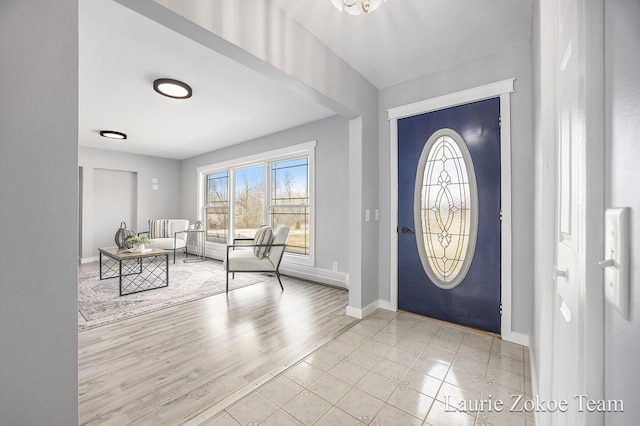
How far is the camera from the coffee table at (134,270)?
3.66m

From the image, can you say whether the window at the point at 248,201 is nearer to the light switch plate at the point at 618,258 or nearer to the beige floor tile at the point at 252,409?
the beige floor tile at the point at 252,409

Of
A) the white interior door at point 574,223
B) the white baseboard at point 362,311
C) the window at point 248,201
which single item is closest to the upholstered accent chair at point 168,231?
the window at point 248,201

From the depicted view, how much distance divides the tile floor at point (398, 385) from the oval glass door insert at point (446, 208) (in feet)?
2.09

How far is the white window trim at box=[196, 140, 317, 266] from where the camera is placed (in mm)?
4277

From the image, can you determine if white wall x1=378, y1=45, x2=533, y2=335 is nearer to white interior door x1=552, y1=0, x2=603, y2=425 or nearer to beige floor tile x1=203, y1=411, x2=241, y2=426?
white interior door x1=552, y1=0, x2=603, y2=425

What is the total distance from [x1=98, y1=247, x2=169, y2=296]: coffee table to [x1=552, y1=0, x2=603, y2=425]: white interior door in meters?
4.06

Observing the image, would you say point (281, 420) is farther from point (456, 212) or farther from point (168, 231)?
point (168, 231)

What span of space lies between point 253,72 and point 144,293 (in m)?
3.12

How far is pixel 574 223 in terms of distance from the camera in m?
0.82

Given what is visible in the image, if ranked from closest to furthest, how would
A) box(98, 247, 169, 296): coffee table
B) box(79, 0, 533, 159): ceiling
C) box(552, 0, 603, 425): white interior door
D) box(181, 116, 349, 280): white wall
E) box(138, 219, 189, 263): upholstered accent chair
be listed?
1. box(552, 0, 603, 425): white interior door
2. box(79, 0, 533, 159): ceiling
3. box(98, 247, 169, 296): coffee table
4. box(181, 116, 349, 280): white wall
5. box(138, 219, 189, 263): upholstered accent chair

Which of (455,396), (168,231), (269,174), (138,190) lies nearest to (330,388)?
(455,396)

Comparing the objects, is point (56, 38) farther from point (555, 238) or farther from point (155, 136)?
point (155, 136)

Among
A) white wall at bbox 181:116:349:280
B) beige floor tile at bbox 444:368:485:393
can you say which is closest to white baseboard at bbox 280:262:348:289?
white wall at bbox 181:116:349:280

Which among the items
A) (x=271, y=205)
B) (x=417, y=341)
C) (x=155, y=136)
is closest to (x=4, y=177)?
(x=417, y=341)
